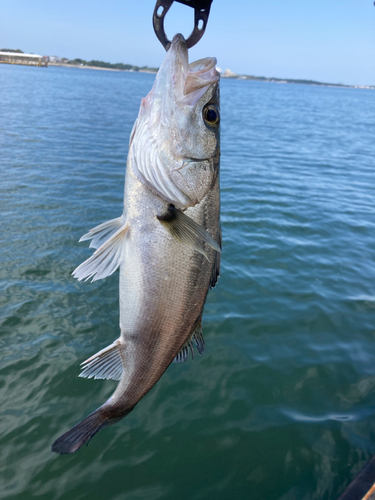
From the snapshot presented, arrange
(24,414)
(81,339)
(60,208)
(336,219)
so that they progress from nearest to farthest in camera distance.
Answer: (24,414) → (81,339) → (60,208) → (336,219)

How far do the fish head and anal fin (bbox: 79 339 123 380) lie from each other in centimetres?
111

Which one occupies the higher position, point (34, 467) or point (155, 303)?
point (155, 303)

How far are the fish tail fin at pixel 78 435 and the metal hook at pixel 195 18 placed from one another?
236cm

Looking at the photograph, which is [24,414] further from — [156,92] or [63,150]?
[63,150]

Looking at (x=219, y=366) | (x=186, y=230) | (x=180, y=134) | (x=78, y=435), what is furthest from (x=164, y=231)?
(x=219, y=366)

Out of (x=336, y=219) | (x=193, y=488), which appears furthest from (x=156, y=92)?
(x=336, y=219)

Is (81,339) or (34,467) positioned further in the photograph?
(81,339)

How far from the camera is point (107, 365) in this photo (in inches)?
94.4

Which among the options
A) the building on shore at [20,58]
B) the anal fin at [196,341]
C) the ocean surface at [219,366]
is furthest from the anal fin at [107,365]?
the building on shore at [20,58]

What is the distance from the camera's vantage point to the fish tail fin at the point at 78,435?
2021 millimetres

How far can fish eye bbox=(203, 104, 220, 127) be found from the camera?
7.12 ft

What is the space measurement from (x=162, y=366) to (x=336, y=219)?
9.54 metres

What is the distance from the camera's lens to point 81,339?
5402mm

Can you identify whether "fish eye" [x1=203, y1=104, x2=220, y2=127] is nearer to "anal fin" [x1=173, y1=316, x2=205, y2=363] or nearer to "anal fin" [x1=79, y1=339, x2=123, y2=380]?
"anal fin" [x1=173, y1=316, x2=205, y2=363]
